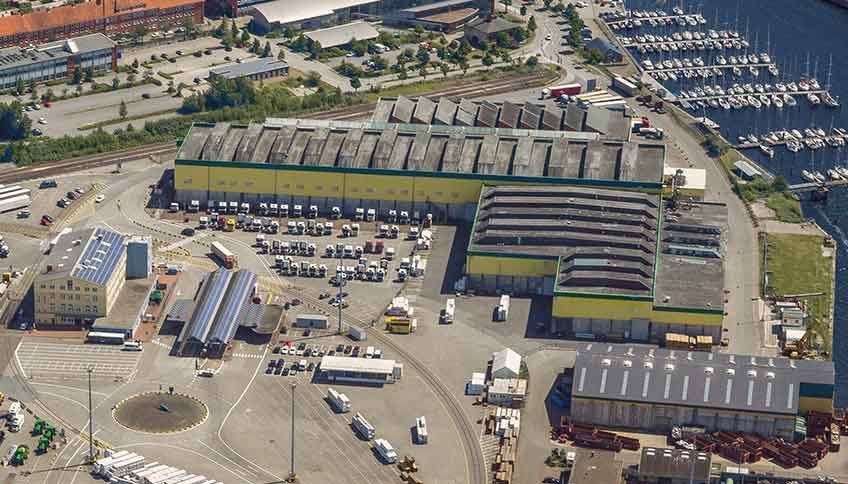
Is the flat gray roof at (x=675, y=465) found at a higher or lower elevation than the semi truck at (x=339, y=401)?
lower

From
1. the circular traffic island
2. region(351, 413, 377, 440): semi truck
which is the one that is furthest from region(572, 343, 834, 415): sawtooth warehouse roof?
the circular traffic island

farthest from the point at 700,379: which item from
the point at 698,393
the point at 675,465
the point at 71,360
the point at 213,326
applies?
the point at 71,360

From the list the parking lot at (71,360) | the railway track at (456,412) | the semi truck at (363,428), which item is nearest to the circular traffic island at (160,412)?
the parking lot at (71,360)

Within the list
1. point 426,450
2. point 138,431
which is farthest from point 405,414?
point 138,431

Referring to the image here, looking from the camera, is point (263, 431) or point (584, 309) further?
point (584, 309)

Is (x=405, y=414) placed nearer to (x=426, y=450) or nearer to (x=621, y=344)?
(x=426, y=450)

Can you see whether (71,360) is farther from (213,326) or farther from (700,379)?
(700,379)

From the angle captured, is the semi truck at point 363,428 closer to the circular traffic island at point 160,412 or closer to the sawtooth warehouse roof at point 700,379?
the circular traffic island at point 160,412
